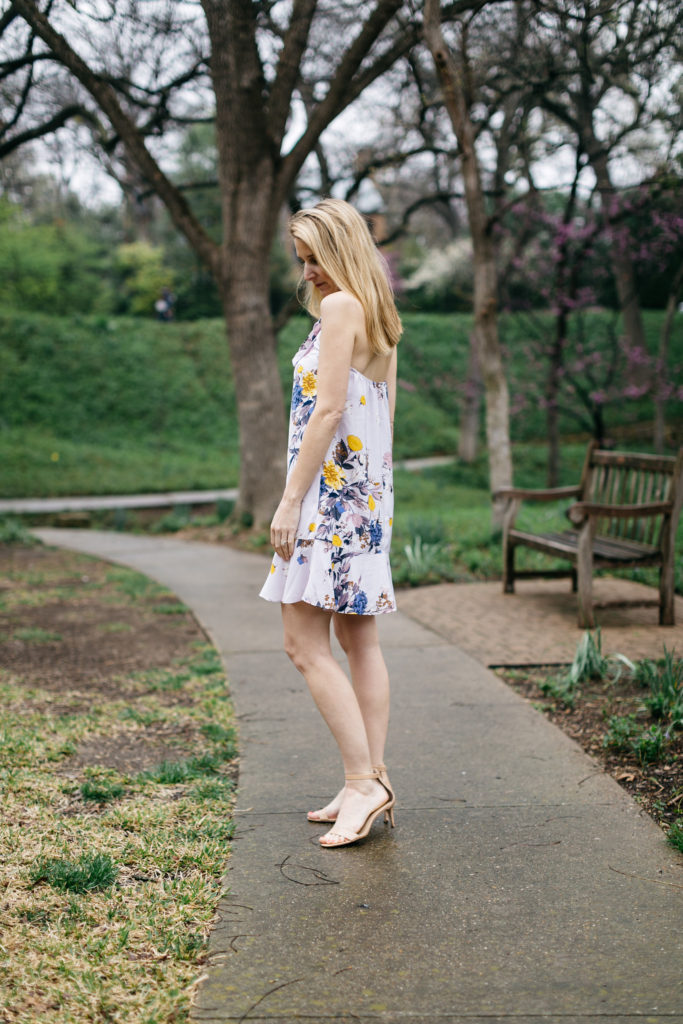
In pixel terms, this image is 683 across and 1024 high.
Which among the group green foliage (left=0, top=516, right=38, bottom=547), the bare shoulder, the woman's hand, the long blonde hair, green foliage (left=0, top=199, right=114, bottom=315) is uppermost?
green foliage (left=0, top=199, right=114, bottom=315)

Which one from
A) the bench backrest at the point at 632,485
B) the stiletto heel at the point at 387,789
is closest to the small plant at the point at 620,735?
the stiletto heel at the point at 387,789

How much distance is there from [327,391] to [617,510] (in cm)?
334

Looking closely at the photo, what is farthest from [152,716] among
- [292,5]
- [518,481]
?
[518,481]

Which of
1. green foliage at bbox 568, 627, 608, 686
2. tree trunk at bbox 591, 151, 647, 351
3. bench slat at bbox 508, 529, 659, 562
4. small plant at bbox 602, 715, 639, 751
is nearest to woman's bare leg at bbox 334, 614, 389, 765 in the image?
small plant at bbox 602, 715, 639, 751

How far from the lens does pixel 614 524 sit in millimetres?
6516

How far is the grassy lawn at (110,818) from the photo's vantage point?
2.06 metres

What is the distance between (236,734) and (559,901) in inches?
68.2

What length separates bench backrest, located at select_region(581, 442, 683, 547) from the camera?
5754 mm

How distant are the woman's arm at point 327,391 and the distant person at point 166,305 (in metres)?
23.6

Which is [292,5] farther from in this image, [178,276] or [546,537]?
[178,276]

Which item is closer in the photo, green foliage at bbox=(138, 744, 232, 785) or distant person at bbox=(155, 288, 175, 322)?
green foliage at bbox=(138, 744, 232, 785)

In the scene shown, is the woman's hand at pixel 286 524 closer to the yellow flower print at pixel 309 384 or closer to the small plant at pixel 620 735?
the yellow flower print at pixel 309 384

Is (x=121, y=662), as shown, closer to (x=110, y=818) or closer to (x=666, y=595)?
(x=110, y=818)

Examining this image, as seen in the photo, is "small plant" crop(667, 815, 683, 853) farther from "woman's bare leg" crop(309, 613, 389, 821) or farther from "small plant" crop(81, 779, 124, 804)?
"small plant" crop(81, 779, 124, 804)
